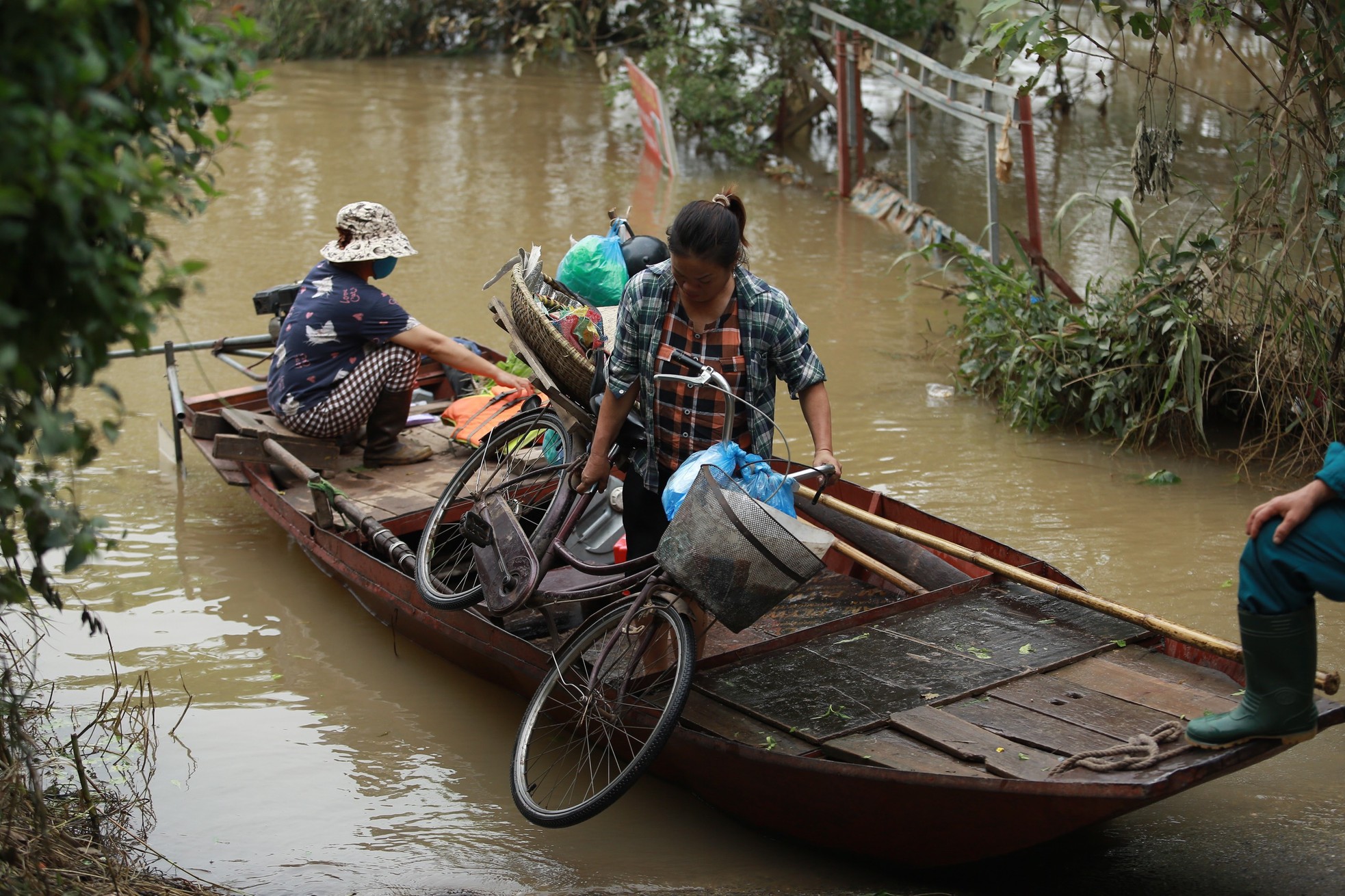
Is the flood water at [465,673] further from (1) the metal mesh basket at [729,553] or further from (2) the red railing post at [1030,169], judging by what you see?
(2) the red railing post at [1030,169]

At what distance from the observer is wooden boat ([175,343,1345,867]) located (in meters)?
3.27

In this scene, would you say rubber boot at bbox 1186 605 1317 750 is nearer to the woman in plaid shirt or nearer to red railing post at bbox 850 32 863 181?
the woman in plaid shirt

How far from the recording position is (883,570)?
4840 mm

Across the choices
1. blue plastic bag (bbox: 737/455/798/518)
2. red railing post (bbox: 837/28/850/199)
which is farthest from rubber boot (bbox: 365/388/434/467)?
red railing post (bbox: 837/28/850/199)

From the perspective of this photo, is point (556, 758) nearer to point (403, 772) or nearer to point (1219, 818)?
point (403, 772)

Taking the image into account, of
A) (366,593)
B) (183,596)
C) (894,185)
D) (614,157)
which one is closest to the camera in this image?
(366,593)

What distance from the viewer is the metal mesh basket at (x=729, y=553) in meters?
3.48

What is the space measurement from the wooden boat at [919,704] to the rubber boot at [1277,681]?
2.3 inches

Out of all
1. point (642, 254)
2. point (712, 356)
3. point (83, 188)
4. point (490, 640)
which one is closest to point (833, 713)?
point (712, 356)

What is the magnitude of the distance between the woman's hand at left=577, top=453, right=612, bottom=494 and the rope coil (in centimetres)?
170

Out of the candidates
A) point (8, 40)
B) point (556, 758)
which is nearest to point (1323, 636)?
point (556, 758)

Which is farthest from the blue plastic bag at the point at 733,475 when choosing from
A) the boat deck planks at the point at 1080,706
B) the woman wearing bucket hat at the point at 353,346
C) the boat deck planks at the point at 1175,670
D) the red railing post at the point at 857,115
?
the red railing post at the point at 857,115

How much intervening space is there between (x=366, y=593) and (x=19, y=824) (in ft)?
7.78

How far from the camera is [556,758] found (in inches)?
180
